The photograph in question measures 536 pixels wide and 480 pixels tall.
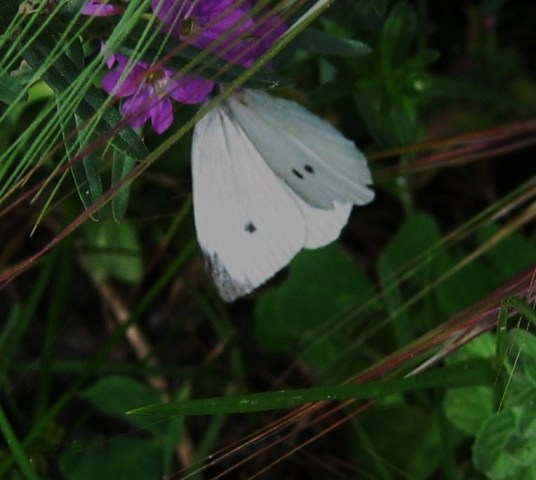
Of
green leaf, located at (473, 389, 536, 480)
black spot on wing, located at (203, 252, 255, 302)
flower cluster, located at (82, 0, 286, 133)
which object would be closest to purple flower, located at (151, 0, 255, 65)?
flower cluster, located at (82, 0, 286, 133)

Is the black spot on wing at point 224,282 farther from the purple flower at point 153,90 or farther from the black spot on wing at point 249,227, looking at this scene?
the purple flower at point 153,90

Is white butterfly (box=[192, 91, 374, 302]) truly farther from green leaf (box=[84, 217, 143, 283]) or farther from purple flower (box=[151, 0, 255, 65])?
green leaf (box=[84, 217, 143, 283])

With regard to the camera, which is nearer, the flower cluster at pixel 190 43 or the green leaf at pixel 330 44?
the flower cluster at pixel 190 43

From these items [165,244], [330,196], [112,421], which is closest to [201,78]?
[330,196]

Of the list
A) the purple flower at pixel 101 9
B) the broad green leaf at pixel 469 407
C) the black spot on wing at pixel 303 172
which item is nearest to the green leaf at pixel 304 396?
the broad green leaf at pixel 469 407

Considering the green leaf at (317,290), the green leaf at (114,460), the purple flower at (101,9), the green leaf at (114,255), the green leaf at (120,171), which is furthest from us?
the green leaf at (114,255)

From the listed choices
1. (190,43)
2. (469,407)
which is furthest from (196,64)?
(469,407)
